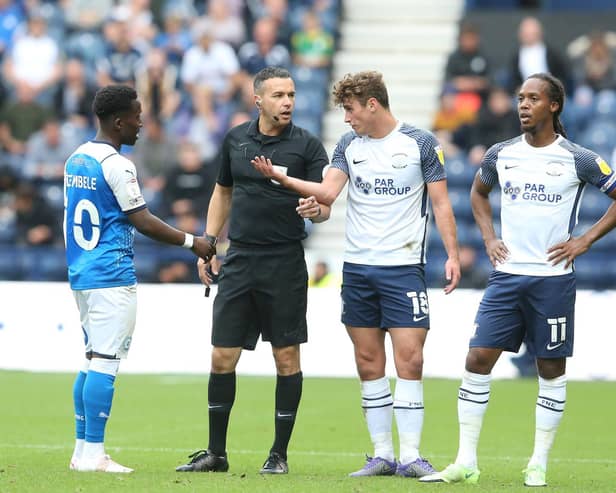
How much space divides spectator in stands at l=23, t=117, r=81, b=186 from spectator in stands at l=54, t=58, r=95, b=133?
0.73m

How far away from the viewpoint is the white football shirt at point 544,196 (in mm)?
8375

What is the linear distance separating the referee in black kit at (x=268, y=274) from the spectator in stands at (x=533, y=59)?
11663 mm

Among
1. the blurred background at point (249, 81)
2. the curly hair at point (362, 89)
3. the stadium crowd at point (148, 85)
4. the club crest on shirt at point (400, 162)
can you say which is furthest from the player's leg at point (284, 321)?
the stadium crowd at point (148, 85)

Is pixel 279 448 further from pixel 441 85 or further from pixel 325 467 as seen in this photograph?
pixel 441 85

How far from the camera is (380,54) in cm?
2345

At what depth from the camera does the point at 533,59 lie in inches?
795

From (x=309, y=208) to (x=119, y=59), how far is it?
14069 mm

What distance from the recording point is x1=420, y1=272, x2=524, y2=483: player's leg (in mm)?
8445

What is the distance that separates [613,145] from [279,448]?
453 inches

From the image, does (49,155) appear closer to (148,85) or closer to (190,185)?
(148,85)

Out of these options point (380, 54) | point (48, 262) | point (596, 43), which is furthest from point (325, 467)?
point (380, 54)

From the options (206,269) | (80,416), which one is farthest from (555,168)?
(80,416)

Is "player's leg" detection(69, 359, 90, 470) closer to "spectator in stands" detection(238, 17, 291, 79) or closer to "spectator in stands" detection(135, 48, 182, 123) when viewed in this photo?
"spectator in stands" detection(135, 48, 182, 123)

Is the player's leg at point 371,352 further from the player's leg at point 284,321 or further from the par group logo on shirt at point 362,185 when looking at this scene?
the par group logo on shirt at point 362,185
